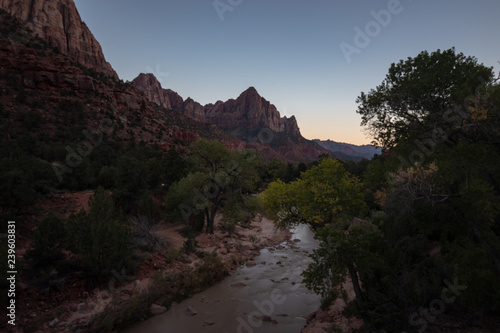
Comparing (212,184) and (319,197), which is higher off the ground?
(212,184)

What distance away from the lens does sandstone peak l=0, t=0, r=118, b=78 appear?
66250 mm

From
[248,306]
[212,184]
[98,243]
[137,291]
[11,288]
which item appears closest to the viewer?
[11,288]

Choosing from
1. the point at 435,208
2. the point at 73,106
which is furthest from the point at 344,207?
the point at 73,106

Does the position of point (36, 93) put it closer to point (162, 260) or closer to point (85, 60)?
point (162, 260)

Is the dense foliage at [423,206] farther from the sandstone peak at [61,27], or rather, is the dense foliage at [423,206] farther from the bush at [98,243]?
the sandstone peak at [61,27]

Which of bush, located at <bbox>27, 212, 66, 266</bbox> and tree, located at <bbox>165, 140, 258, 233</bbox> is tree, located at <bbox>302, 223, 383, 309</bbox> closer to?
bush, located at <bbox>27, 212, 66, 266</bbox>

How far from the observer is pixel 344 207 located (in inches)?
351

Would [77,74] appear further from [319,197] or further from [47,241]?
[319,197]

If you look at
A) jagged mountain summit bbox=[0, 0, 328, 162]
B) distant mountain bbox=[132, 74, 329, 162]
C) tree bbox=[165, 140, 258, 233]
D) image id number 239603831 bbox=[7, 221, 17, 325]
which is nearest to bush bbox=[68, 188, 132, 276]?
image id number 239603831 bbox=[7, 221, 17, 325]
